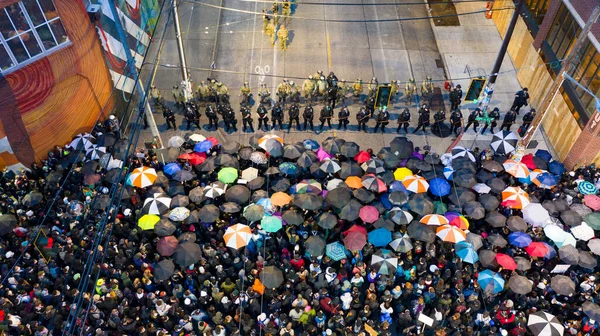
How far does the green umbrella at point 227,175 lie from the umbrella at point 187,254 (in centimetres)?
315

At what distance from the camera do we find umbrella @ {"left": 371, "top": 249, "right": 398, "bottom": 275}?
15.0 m

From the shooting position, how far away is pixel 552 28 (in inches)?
891

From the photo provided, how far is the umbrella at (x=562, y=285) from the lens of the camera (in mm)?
14234

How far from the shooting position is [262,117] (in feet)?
70.8

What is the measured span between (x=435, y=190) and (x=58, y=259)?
11.9 m

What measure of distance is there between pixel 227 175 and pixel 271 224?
2.79 meters

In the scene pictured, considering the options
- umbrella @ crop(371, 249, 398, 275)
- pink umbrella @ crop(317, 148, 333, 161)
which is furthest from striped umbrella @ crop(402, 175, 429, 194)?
pink umbrella @ crop(317, 148, 333, 161)

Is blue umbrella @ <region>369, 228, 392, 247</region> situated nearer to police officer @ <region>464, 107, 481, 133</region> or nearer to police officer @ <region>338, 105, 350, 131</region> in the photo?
police officer @ <region>338, 105, 350, 131</region>

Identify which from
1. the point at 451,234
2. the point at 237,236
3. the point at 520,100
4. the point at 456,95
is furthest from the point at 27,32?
the point at 520,100

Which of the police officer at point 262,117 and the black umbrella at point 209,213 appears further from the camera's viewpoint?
the police officer at point 262,117

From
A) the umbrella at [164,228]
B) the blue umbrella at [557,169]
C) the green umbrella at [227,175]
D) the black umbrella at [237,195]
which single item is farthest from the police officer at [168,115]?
the blue umbrella at [557,169]

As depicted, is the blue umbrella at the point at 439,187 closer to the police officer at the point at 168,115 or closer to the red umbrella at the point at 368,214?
the red umbrella at the point at 368,214

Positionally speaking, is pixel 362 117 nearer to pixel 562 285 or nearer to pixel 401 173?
pixel 401 173

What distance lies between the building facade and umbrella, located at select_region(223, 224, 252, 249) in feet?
42.2
